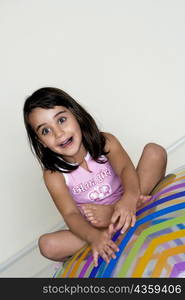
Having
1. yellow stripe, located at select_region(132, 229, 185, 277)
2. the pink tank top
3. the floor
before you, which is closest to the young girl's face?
the pink tank top

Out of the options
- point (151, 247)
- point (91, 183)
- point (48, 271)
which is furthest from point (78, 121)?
point (48, 271)

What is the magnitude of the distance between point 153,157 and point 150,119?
2.71 feet

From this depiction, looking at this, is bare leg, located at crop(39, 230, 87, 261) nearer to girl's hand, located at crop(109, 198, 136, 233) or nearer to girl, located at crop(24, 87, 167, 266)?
girl, located at crop(24, 87, 167, 266)

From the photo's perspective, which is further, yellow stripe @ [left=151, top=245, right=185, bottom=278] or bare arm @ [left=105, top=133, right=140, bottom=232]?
bare arm @ [left=105, top=133, right=140, bottom=232]

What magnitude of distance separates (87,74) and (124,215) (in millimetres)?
1027

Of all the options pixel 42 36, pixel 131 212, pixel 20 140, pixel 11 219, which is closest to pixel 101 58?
pixel 42 36

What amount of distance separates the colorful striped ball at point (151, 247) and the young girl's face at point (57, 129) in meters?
0.28

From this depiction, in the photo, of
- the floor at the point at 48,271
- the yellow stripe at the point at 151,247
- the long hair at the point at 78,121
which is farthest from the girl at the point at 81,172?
the floor at the point at 48,271

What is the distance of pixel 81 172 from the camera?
140cm

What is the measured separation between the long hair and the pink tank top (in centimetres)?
2

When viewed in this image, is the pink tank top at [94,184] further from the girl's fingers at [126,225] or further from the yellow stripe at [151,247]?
the yellow stripe at [151,247]

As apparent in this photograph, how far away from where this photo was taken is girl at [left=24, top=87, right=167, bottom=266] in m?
1.20

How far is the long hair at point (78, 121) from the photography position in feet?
4.20

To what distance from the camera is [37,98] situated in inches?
49.7
